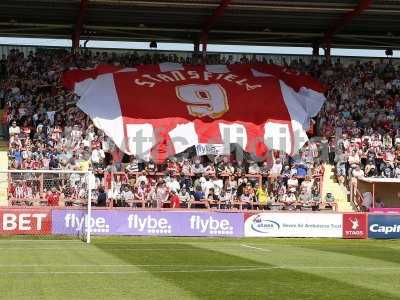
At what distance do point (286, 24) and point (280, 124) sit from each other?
7.80 metres

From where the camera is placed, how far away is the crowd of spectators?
103ft

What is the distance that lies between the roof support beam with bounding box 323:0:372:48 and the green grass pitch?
701 inches

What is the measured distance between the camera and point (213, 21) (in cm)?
3944

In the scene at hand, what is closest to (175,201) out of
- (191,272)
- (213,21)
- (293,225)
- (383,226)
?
(293,225)

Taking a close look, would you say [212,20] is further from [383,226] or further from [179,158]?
[383,226]

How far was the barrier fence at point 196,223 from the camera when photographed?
26625mm

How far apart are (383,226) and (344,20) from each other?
42.4 ft

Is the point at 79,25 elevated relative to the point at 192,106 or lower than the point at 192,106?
elevated

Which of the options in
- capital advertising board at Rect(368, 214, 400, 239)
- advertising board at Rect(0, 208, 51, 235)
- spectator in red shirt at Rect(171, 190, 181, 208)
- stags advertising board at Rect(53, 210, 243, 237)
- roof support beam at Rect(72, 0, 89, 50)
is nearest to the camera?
advertising board at Rect(0, 208, 51, 235)

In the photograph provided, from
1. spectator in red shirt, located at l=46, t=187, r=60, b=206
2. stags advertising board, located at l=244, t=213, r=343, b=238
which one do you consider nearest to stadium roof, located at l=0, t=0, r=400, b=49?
stags advertising board, located at l=244, t=213, r=343, b=238

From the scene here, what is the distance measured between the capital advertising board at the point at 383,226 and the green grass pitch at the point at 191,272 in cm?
799

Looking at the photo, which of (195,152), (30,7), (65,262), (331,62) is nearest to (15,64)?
(30,7)

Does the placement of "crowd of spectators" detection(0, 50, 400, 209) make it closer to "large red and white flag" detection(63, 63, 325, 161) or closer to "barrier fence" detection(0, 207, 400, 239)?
"large red and white flag" detection(63, 63, 325, 161)

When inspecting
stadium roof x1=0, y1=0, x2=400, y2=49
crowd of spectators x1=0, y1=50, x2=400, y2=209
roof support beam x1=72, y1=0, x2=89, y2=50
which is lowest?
crowd of spectators x1=0, y1=50, x2=400, y2=209
